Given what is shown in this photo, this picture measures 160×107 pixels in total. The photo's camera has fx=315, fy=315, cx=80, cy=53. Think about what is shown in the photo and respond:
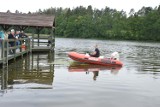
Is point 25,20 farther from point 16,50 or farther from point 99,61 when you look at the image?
point 99,61

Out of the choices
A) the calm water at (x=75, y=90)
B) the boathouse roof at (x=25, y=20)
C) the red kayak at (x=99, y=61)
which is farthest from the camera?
the boathouse roof at (x=25, y=20)

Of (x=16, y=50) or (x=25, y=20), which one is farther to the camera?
(x=25, y=20)

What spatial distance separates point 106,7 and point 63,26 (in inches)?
2103

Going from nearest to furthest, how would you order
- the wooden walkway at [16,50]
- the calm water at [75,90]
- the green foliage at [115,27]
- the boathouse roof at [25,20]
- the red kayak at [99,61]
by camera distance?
the calm water at [75,90] < the wooden walkway at [16,50] < the red kayak at [99,61] < the boathouse roof at [25,20] < the green foliage at [115,27]

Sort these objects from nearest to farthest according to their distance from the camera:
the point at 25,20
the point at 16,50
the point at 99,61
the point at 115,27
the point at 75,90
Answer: the point at 75,90
the point at 99,61
the point at 16,50
the point at 25,20
the point at 115,27

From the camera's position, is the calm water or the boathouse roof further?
the boathouse roof

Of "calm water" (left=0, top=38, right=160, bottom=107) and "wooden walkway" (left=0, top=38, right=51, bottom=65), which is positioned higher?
"wooden walkway" (left=0, top=38, right=51, bottom=65)

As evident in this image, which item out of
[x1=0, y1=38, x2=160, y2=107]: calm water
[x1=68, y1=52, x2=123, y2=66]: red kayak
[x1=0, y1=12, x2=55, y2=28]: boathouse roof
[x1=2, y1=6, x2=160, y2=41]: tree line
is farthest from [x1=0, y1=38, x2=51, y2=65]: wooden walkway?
[x1=2, y1=6, x2=160, y2=41]: tree line

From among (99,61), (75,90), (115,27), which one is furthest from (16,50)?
(115,27)

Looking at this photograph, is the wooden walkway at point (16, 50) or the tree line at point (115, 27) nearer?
the wooden walkway at point (16, 50)

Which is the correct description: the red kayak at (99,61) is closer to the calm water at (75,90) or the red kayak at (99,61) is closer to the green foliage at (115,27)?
the calm water at (75,90)

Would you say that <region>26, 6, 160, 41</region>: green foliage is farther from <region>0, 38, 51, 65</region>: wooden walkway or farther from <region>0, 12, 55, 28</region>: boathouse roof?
<region>0, 38, 51, 65</region>: wooden walkway

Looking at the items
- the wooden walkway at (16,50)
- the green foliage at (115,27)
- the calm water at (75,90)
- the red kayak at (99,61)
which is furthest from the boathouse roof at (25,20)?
the green foliage at (115,27)

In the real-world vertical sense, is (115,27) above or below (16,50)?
Answer: above
